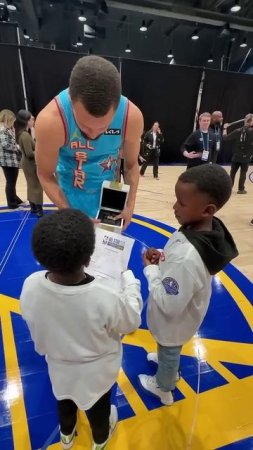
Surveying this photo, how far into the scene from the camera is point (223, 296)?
276 centimetres

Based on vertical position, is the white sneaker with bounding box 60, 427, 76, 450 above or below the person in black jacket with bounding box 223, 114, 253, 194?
below

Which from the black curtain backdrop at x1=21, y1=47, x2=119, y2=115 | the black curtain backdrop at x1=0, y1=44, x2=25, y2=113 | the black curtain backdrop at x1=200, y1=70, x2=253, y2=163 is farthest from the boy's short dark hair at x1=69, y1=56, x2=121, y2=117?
A: the black curtain backdrop at x1=200, y1=70, x2=253, y2=163

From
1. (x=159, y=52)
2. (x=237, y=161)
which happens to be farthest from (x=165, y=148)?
(x=159, y=52)

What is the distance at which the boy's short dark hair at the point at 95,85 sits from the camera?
3.32ft

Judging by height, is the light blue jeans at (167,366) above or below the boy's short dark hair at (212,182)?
below

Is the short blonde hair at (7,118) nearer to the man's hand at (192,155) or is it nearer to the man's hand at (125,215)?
the man's hand at (192,155)

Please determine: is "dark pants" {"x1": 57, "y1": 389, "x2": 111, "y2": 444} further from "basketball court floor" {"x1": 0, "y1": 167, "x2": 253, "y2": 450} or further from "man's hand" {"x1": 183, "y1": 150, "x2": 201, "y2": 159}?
"man's hand" {"x1": 183, "y1": 150, "x2": 201, "y2": 159}

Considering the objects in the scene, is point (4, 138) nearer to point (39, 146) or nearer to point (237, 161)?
point (39, 146)

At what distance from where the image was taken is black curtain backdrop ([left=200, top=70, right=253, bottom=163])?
9.88 m

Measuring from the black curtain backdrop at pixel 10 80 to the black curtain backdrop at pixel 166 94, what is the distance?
10.5 feet

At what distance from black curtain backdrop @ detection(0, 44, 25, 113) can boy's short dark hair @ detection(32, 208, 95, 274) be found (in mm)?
8753

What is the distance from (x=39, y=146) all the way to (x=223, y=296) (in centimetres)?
226

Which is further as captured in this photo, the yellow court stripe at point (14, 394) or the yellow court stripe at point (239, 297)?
the yellow court stripe at point (239, 297)

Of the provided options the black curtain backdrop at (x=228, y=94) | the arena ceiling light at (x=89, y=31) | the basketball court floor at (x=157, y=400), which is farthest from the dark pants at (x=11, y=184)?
the arena ceiling light at (x=89, y=31)
